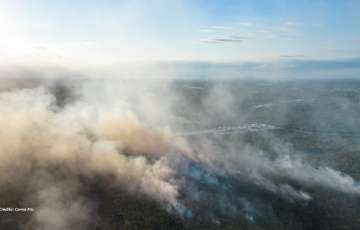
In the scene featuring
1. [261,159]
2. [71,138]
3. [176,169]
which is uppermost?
[71,138]

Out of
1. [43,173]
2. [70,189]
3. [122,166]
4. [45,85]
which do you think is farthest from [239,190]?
[45,85]

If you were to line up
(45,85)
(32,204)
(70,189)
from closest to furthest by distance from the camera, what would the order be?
(32,204) < (70,189) < (45,85)

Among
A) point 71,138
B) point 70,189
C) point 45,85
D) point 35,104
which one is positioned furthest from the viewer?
point 45,85

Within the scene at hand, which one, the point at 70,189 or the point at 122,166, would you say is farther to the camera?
the point at 122,166

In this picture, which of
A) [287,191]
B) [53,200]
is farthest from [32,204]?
[287,191]

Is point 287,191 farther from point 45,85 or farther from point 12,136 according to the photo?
point 45,85

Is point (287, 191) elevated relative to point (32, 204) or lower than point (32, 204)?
lower

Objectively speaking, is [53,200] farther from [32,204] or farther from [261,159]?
[261,159]
